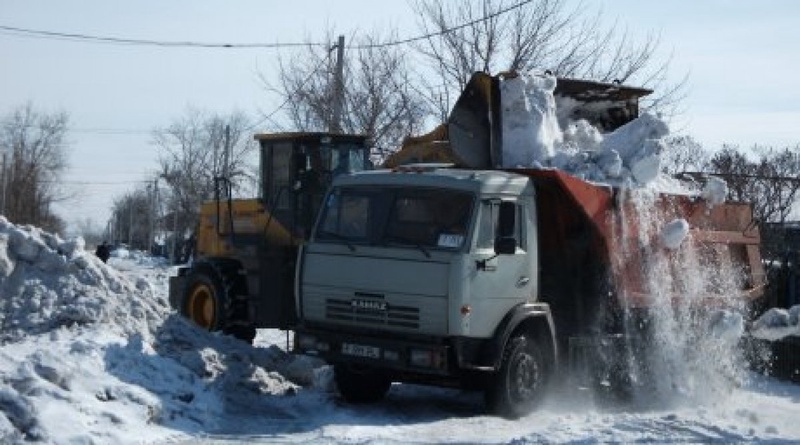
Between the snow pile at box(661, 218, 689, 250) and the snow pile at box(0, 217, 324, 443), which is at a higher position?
the snow pile at box(661, 218, 689, 250)

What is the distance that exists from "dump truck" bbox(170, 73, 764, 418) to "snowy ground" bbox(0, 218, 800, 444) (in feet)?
1.91

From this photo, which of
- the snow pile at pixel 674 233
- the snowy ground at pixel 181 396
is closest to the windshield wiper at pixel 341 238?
the snowy ground at pixel 181 396

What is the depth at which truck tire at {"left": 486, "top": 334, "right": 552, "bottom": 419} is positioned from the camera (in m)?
11.0

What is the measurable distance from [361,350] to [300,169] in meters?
4.23

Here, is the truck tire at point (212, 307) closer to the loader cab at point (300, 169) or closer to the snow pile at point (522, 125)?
the loader cab at point (300, 169)

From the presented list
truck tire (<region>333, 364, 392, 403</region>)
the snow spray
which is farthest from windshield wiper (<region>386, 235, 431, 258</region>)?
the snow spray

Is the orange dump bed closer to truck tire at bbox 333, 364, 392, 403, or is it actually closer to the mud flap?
the mud flap

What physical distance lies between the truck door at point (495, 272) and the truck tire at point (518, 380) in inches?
15.6

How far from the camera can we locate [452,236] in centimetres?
1077

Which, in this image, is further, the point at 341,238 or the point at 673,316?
the point at 673,316

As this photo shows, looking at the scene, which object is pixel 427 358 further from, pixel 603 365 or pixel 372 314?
pixel 603 365

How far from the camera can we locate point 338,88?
29.3 meters

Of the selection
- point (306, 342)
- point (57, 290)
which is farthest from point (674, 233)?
point (57, 290)

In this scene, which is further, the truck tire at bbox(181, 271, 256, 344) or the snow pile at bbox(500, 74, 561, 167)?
the truck tire at bbox(181, 271, 256, 344)
